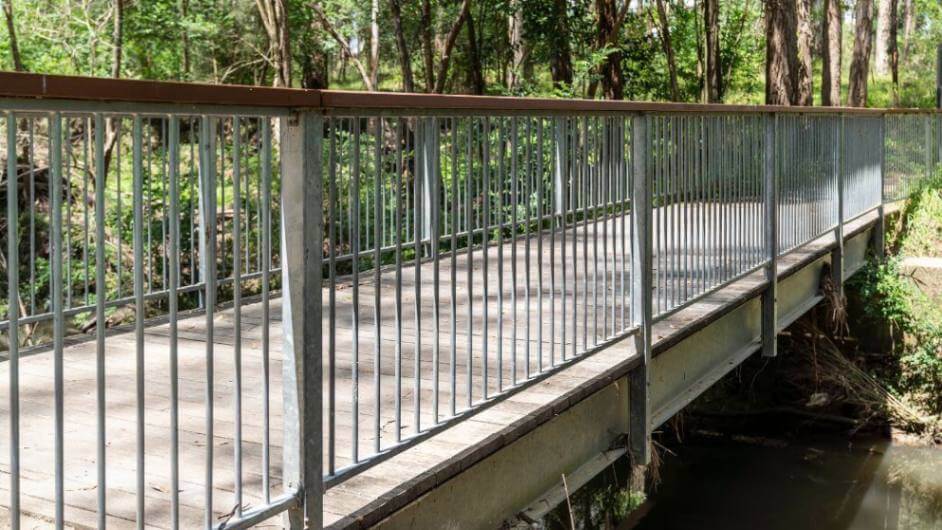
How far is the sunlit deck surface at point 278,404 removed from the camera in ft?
11.3

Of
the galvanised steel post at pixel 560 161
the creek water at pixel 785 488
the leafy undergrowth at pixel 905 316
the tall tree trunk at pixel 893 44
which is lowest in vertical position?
the creek water at pixel 785 488

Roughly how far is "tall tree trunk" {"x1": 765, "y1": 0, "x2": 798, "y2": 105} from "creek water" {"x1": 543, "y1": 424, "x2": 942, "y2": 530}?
585 cm

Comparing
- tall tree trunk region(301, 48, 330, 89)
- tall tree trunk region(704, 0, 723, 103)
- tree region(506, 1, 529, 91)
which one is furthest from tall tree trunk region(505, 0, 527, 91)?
tall tree trunk region(301, 48, 330, 89)

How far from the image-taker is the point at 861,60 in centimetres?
2605

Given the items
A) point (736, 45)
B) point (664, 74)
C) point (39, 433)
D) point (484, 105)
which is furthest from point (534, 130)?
point (736, 45)

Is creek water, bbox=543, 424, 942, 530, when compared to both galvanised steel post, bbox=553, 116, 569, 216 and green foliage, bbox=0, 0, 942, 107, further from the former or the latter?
green foliage, bbox=0, 0, 942, 107

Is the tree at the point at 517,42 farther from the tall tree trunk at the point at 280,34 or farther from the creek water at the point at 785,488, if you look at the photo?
the creek water at the point at 785,488

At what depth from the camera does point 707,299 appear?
692 centimetres

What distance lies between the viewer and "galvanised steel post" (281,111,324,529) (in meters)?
2.94

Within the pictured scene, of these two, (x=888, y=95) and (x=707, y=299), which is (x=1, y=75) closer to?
(x=707, y=299)

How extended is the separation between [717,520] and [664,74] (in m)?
14.7

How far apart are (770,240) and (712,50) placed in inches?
597

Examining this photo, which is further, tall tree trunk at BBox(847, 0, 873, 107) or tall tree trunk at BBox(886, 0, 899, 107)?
tall tree trunk at BBox(886, 0, 899, 107)

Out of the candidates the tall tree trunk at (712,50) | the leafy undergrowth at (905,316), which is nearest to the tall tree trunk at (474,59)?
the tall tree trunk at (712,50)
